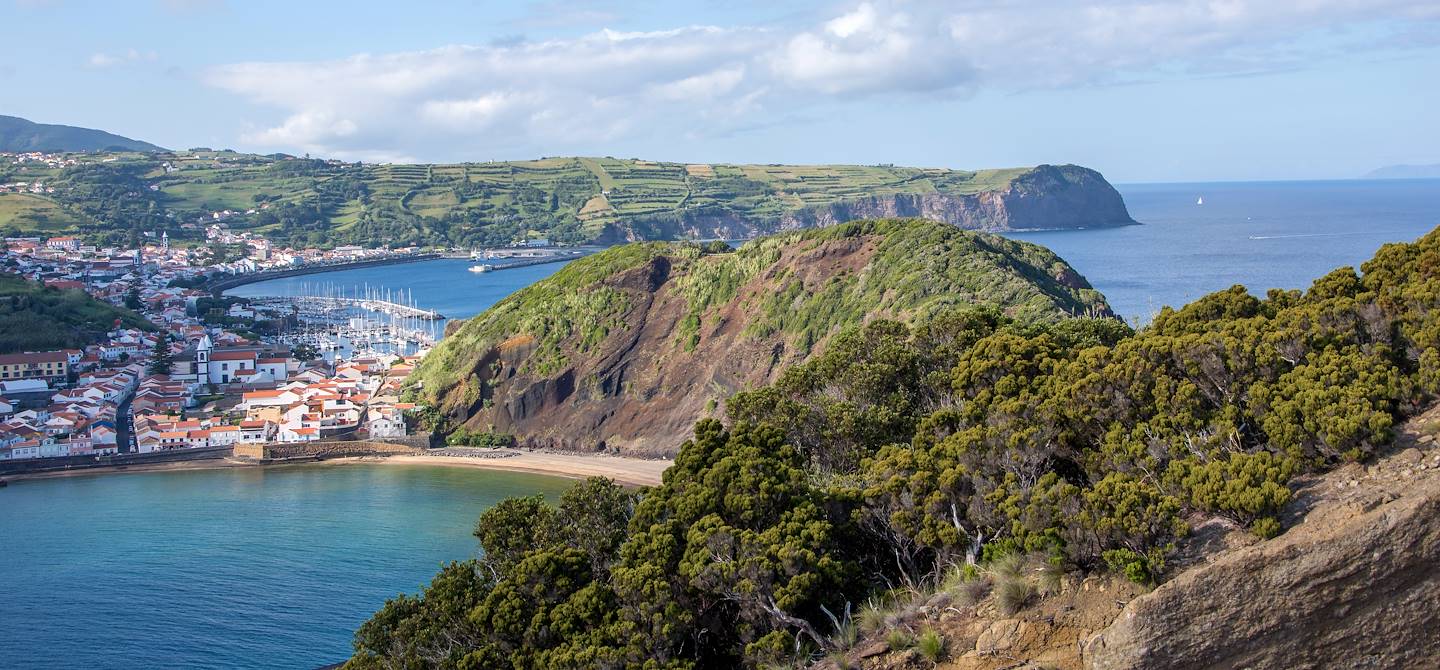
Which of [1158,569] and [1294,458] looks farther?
[1294,458]

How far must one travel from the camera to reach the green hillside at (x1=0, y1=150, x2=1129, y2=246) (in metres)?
149

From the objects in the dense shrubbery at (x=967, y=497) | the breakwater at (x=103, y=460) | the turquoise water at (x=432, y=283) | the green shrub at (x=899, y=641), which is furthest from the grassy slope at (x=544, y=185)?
the green shrub at (x=899, y=641)

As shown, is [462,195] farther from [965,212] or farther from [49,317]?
[49,317]

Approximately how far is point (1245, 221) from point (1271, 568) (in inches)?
5940

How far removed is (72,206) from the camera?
439ft

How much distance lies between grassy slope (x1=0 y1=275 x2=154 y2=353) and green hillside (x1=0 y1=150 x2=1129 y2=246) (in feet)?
176

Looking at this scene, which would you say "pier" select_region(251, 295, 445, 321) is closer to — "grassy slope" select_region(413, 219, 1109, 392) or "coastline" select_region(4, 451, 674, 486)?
"grassy slope" select_region(413, 219, 1109, 392)

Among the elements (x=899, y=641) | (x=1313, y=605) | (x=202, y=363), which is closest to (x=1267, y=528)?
(x=1313, y=605)

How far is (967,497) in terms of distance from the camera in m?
14.9

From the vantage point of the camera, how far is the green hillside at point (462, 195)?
14862cm

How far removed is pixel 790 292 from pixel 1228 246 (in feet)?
236

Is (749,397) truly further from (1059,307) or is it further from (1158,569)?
(1059,307)

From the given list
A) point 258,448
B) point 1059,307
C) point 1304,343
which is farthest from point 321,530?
point 1304,343

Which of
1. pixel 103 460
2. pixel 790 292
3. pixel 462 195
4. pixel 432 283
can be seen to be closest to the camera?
pixel 103 460
